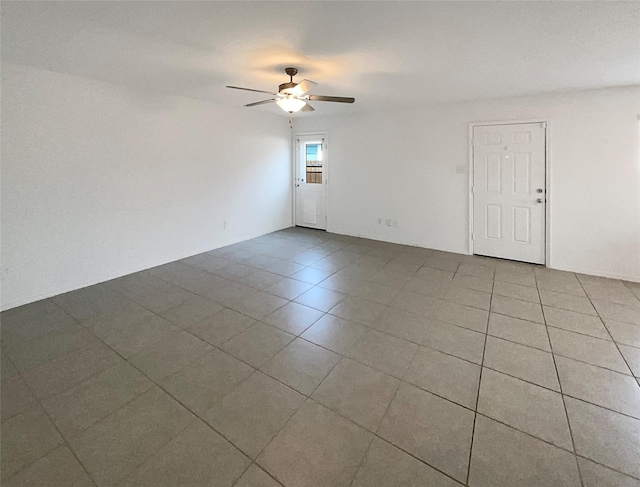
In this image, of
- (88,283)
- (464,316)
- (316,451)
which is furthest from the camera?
(88,283)

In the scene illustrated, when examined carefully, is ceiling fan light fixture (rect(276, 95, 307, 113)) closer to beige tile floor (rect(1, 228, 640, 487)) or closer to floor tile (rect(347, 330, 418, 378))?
beige tile floor (rect(1, 228, 640, 487))

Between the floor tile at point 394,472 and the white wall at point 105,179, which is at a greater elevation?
the white wall at point 105,179

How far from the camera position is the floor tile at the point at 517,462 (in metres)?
1.45

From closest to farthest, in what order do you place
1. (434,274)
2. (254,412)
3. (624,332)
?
(254,412)
(624,332)
(434,274)

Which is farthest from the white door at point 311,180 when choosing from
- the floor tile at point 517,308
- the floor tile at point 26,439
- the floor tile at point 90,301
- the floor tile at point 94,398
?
the floor tile at point 26,439

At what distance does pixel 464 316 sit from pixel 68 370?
11.1ft

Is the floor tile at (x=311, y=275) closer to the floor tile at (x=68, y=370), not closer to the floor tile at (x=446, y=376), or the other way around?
the floor tile at (x=446, y=376)

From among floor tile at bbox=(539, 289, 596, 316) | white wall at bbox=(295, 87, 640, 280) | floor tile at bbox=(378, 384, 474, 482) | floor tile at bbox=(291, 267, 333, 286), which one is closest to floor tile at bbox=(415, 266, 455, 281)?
floor tile at bbox=(539, 289, 596, 316)

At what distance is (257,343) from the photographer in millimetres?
2619

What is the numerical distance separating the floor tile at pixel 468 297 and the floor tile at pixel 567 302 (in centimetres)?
61

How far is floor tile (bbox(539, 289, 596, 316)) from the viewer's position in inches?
125

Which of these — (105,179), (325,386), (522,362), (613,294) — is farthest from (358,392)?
(105,179)

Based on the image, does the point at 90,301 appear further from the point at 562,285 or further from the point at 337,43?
the point at 562,285

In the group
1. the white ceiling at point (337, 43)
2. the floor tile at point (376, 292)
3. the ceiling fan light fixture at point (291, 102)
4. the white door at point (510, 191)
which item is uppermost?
the white ceiling at point (337, 43)
